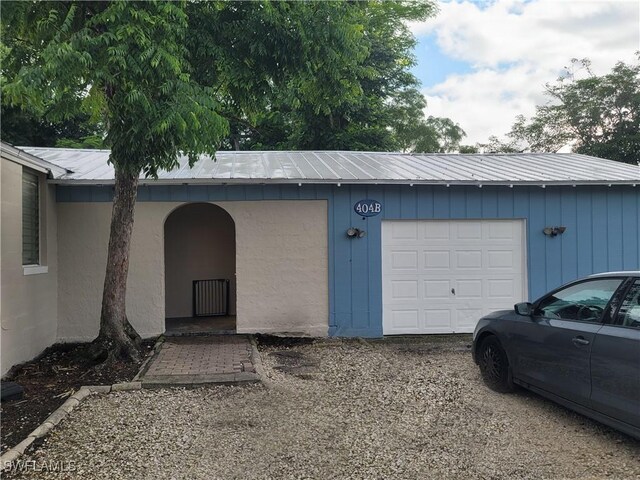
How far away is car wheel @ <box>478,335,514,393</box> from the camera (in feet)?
17.4

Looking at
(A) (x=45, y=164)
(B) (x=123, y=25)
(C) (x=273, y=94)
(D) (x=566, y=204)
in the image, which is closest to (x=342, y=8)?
(C) (x=273, y=94)

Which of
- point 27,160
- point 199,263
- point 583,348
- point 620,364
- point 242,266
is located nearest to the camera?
point 620,364

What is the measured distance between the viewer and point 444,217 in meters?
8.88

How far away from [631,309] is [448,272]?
508 centimetres

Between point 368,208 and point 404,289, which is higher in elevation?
point 368,208

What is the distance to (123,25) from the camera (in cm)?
476

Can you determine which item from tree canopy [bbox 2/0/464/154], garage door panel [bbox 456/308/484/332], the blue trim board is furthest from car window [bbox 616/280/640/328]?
garage door panel [bbox 456/308/484/332]

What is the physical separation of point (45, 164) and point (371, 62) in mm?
16932

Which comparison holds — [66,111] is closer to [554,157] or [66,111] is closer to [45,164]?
[45,164]

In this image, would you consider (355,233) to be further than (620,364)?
Yes

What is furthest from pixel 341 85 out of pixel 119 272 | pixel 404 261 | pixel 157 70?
pixel 119 272

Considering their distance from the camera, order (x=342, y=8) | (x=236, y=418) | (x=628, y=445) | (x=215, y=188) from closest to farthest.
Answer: (x=628, y=445), (x=236, y=418), (x=342, y=8), (x=215, y=188)

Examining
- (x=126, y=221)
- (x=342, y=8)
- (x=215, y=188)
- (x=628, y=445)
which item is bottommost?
(x=628, y=445)

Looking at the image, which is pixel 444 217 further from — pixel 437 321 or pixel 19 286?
pixel 19 286
